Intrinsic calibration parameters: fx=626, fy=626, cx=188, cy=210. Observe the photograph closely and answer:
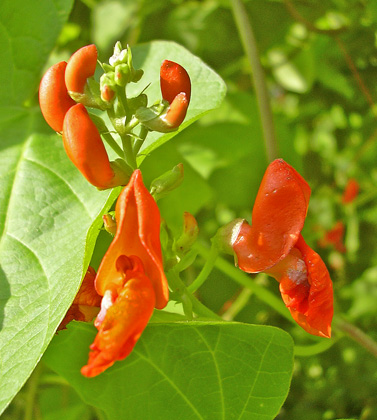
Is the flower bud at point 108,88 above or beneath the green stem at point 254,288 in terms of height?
above

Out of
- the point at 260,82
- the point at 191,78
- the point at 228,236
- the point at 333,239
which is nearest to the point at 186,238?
the point at 228,236

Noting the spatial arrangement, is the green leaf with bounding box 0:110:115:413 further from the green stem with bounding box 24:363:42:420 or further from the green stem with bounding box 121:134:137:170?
the green stem with bounding box 24:363:42:420

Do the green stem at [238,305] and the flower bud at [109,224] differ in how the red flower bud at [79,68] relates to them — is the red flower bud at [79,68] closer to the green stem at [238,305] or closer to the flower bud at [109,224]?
the flower bud at [109,224]

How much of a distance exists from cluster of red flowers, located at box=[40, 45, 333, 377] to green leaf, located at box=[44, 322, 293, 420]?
74 millimetres

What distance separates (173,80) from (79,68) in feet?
0.39

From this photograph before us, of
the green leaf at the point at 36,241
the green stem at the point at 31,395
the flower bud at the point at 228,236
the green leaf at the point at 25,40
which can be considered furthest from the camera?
the green stem at the point at 31,395

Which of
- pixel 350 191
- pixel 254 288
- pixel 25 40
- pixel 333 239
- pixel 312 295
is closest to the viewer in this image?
pixel 312 295

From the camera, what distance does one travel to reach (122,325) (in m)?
0.65

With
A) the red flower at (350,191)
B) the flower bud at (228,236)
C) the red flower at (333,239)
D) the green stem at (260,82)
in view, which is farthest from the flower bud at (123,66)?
the red flower at (350,191)

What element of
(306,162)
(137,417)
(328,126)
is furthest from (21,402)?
(328,126)

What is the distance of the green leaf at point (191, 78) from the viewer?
A: 93 centimetres

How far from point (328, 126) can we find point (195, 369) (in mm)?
1457

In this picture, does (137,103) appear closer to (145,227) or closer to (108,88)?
(108,88)

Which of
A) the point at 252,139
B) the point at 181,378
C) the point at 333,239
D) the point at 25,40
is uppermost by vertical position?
the point at 25,40
